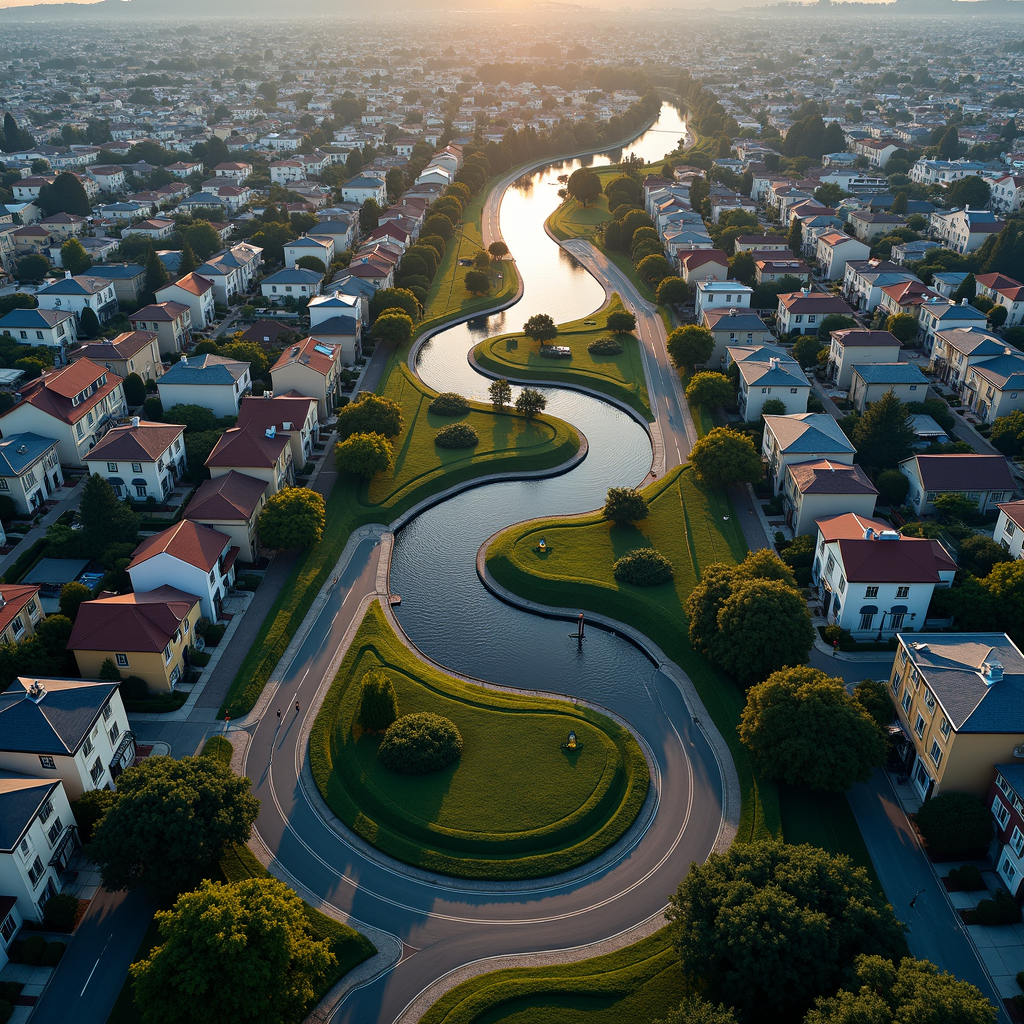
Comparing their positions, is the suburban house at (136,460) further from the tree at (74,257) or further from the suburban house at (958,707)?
the tree at (74,257)

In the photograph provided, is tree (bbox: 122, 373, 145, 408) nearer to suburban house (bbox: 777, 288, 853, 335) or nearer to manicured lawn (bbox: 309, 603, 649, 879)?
manicured lawn (bbox: 309, 603, 649, 879)

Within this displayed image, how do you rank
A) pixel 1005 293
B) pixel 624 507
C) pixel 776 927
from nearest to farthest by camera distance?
pixel 776 927, pixel 624 507, pixel 1005 293

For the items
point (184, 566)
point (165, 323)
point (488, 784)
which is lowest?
point (488, 784)

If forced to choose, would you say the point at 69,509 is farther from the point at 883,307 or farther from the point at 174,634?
the point at 883,307

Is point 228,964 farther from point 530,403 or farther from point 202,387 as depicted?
point 530,403

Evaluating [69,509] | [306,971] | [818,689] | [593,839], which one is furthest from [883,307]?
[306,971]

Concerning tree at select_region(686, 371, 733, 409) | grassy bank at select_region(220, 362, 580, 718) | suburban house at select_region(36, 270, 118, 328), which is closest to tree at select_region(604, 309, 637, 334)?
tree at select_region(686, 371, 733, 409)

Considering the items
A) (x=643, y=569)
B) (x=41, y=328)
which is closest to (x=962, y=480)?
(x=643, y=569)

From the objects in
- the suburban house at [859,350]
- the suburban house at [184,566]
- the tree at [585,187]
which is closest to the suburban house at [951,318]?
the suburban house at [859,350]
